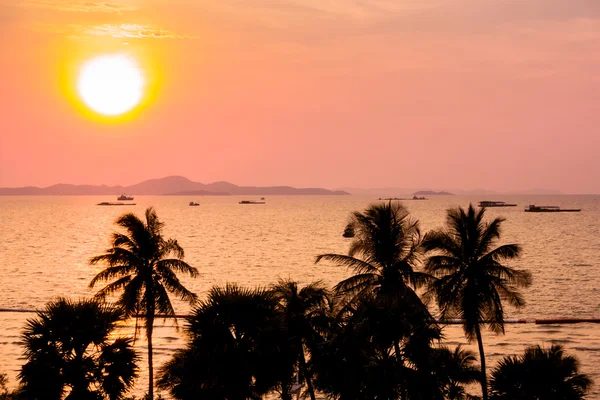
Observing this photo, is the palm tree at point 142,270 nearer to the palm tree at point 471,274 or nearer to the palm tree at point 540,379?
the palm tree at point 471,274

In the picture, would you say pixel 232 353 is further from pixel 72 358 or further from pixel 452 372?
pixel 452 372

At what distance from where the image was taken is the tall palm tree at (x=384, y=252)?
42.5m

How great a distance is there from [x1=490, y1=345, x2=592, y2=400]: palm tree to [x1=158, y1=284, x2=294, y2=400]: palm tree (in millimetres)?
9825

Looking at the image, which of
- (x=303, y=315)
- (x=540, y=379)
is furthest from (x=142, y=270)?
(x=540, y=379)

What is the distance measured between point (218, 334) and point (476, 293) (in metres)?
19.1

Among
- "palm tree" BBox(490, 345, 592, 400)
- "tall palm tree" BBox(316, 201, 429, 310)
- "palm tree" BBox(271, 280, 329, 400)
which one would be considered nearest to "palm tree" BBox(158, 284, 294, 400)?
"palm tree" BBox(271, 280, 329, 400)

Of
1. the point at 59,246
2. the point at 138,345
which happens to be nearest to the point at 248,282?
the point at 138,345

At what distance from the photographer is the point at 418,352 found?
32.9 meters

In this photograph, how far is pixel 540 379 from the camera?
3009 centimetres

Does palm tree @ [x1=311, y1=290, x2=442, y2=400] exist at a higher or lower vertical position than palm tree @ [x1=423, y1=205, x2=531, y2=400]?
lower

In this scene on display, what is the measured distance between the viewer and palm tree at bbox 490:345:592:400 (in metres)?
29.7

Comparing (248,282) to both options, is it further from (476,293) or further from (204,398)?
(204,398)

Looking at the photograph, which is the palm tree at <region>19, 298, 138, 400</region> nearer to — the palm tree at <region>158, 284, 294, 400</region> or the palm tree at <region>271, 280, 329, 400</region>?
the palm tree at <region>158, 284, 294, 400</region>

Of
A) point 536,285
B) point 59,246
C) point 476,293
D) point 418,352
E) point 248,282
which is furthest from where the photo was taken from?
point 59,246
